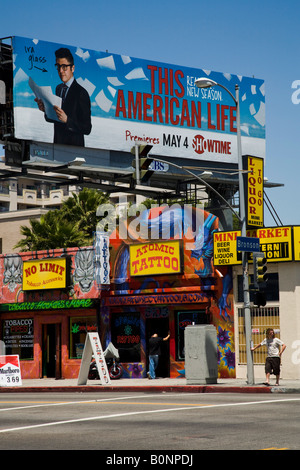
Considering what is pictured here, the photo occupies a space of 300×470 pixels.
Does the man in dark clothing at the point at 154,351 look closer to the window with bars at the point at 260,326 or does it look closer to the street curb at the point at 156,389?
the window with bars at the point at 260,326

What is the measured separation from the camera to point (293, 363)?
27.5 metres

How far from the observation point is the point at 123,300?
1252 inches

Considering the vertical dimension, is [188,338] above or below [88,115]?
below

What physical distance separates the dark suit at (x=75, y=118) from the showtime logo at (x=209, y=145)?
7.28 m

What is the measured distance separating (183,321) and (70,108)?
13.2m

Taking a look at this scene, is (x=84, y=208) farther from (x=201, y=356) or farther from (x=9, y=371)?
(x=201, y=356)

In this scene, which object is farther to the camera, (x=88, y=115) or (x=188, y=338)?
(x=88, y=115)

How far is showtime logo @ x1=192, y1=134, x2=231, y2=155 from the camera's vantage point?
4375 cm

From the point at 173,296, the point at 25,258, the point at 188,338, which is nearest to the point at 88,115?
the point at 25,258

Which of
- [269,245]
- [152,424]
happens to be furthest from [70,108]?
[152,424]

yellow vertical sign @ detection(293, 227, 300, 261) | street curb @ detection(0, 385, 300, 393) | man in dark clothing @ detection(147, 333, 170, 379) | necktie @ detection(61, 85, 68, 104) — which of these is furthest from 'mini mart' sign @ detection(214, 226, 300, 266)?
necktie @ detection(61, 85, 68, 104)

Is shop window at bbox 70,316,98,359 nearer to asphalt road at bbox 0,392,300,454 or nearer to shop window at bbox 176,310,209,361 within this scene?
shop window at bbox 176,310,209,361
